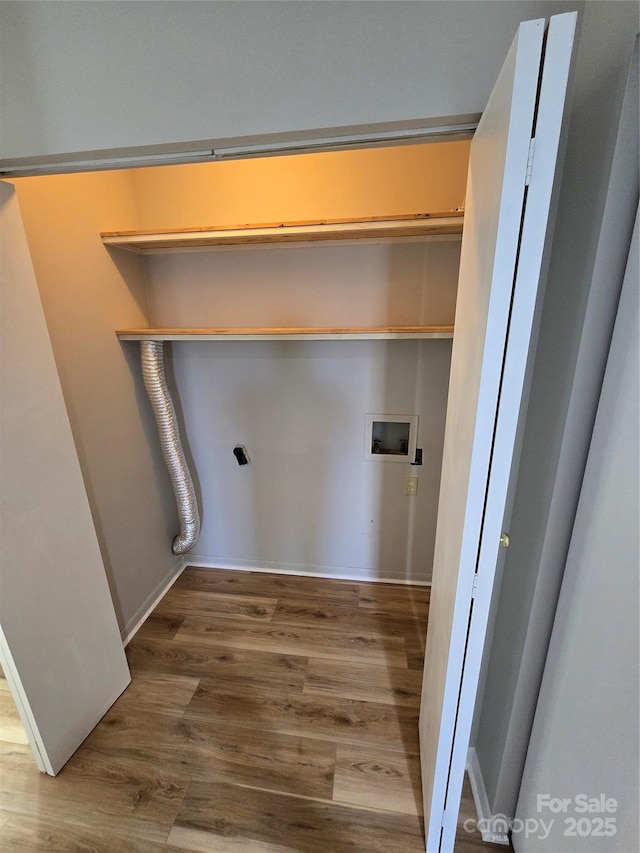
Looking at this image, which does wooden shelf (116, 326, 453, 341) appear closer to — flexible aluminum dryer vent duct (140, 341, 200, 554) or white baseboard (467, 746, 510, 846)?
flexible aluminum dryer vent duct (140, 341, 200, 554)

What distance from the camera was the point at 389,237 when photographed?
1747mm

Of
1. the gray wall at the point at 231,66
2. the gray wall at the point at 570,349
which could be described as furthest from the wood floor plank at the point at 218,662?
the gray wall at the point at 231,66

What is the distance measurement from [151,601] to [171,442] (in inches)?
40.7

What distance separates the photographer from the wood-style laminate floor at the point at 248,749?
122 centimetres

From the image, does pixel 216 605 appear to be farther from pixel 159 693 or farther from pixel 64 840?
pixel 64 840

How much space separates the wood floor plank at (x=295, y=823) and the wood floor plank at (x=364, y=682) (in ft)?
1.34

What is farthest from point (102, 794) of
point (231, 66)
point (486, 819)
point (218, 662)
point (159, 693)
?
point (231, 66)

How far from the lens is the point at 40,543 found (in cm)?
126

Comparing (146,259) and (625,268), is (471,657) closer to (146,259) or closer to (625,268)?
(625,268)

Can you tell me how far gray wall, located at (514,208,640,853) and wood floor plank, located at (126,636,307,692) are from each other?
116 cm

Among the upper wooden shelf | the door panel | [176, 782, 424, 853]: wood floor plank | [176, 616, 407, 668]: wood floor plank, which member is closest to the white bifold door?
[176, 782, 424, 853]: wood floor plank

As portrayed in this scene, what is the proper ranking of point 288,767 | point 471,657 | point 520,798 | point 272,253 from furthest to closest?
point 272,253 → point 288,767 → point 520,798 → point 471,657

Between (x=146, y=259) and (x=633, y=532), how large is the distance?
7.84 feet

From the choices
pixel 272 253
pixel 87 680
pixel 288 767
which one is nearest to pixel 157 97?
pixel 272 253
